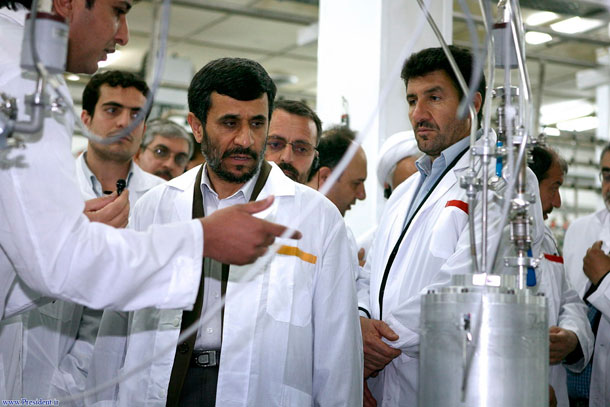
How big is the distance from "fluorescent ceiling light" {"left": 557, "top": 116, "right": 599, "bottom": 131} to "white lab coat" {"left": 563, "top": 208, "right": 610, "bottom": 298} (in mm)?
5884

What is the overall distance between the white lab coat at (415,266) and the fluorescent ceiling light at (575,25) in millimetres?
4534

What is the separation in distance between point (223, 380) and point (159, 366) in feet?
0.54

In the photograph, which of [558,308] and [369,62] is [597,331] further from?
[369,62]

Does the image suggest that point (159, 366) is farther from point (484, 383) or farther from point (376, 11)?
point (376, 11)

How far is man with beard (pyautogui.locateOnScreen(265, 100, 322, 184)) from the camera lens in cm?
258

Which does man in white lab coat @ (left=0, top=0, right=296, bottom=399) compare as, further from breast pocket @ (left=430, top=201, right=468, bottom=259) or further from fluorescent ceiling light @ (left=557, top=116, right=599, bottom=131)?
fluorescent ceiling light @ (left=557, top=116, right=599, bottom=131)

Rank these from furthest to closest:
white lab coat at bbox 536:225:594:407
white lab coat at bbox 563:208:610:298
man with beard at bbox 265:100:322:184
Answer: white lab coat at bbox 563:208:610:298 → man with beard at bbox 265:100:322:184 → white lab coat at bbox 536:225:594:407

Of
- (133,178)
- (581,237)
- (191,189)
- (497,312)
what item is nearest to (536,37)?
(581,237)

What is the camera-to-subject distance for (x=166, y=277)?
1.20 meters

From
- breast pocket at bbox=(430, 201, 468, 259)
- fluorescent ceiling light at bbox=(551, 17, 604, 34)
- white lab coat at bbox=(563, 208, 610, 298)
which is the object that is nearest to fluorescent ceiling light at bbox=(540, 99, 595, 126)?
fluorescent ceiling light at bbox=(551, 17, 604, 34)

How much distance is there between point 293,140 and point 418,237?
733 mm

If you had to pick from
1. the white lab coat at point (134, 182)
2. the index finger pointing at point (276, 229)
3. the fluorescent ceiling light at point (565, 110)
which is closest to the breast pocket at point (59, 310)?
the white lab coat at point (134, 182)

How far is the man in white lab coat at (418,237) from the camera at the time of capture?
191 cm

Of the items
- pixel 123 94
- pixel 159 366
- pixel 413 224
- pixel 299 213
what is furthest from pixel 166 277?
pixel 123 94
